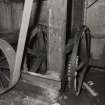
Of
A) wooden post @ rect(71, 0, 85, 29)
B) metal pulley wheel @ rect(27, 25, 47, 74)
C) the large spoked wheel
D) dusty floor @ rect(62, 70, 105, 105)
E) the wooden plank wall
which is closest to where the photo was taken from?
the large spoked wheel

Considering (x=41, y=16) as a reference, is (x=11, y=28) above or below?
below

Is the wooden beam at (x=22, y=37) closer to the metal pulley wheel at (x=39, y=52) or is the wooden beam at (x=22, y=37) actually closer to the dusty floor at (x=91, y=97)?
the metal pulley wheel at (x=39, y=52)

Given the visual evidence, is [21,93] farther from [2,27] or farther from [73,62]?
[2,27]

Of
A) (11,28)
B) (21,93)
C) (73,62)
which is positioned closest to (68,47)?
(73,62)

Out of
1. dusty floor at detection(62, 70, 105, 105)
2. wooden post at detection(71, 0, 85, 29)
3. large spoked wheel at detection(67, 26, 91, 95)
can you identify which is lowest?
dusty floor at detection(62, 70, 105, 105)

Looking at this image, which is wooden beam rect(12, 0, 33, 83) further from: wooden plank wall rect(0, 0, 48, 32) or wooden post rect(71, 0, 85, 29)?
wooden plank wall rect(0, 0, 48, 32)

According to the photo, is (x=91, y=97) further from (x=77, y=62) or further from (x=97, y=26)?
(x=97, y=26)

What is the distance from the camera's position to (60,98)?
157 cm

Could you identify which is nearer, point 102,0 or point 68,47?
point 68,47

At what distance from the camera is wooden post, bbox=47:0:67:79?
134cm

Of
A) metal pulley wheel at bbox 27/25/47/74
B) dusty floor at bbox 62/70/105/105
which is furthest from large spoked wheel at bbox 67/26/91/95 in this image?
metal pulley wheel at bbox 27/25/47/74

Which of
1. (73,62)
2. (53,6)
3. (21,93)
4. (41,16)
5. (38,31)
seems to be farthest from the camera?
(41,16)

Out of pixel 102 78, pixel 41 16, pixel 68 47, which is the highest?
pixel 41 16

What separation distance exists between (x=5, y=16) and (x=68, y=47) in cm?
144
